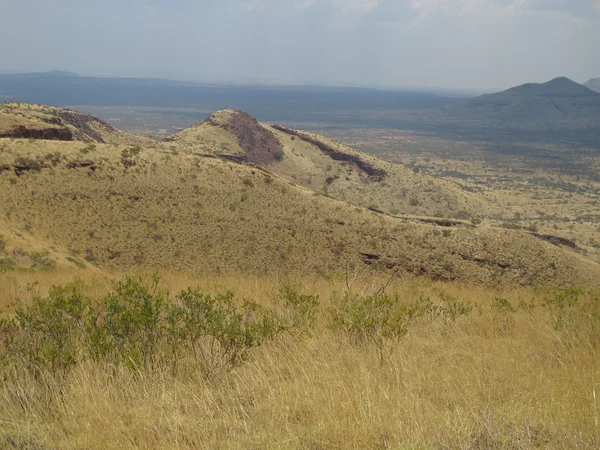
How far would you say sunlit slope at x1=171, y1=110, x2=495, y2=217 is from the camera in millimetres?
76750

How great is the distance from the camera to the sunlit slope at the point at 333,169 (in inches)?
3022

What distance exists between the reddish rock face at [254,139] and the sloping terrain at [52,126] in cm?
1943

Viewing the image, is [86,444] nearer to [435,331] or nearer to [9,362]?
[9,362]

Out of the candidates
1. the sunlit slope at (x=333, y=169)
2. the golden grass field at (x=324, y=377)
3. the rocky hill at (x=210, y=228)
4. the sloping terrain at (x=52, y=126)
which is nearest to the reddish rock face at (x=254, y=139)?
the sunlit slope at (x=333, y=169)

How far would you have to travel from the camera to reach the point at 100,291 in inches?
389

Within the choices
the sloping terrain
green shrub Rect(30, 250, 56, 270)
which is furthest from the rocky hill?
the sloping terrain

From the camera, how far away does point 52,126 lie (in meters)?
42.9

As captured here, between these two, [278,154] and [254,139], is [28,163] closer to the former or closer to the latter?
[278,154]

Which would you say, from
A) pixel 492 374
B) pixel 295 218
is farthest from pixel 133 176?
pixel 492 374

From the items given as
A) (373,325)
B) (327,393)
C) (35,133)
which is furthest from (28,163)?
(327,393)

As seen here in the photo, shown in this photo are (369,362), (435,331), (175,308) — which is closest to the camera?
(369,362)

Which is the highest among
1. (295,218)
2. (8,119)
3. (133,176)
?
(8,119)

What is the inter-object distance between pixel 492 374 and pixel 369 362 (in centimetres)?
129

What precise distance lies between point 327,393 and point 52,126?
151ft
